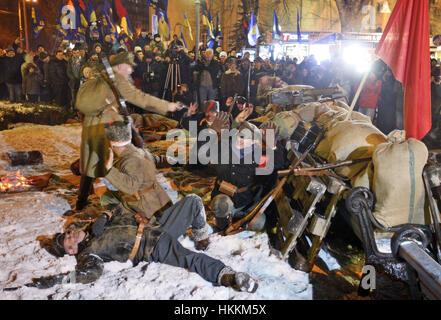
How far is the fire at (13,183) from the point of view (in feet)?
17.8

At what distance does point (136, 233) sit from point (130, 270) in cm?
39

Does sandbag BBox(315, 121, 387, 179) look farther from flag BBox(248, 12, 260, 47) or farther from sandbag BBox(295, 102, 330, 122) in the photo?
flag BBox(248, 12, 260, 47)

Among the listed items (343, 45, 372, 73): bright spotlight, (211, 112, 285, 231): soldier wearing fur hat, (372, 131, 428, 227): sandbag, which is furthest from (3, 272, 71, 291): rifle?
(343, 45, 372, 73): bright spotlight

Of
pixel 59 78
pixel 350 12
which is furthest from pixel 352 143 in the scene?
pixel 350 12

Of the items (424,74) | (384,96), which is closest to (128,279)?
(424,74)

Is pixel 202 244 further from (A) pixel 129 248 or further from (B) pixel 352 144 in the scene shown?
(B) pixel 352 144

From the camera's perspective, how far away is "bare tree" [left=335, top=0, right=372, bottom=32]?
1670 cm

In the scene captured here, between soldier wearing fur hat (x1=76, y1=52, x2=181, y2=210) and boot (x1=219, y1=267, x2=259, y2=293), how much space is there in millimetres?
2232

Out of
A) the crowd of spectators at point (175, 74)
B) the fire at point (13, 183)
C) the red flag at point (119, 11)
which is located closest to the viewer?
the fire at point (13, 183)

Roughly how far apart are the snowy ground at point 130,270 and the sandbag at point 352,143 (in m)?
0.94

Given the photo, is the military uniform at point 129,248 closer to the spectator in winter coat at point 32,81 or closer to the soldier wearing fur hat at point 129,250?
the soldier wearing fur hat at point 129,250

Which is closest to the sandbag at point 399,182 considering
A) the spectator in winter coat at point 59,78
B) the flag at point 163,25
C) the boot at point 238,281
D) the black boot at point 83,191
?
the boot at point 238,281

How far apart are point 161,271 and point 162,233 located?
34 centimetres

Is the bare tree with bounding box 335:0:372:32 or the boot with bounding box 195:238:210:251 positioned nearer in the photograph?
the boot with bounding box 195:238:210:251
